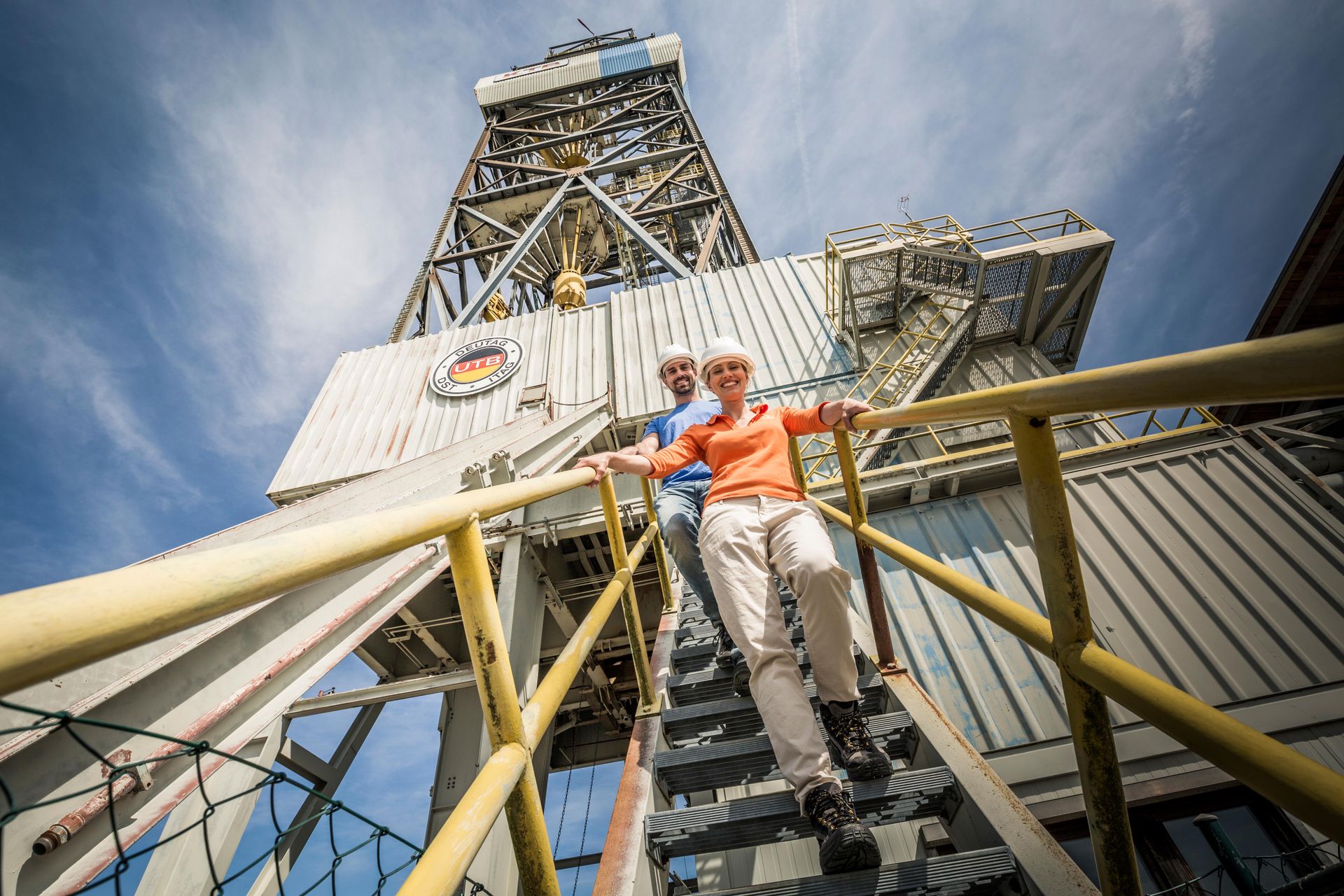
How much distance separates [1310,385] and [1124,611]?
5.78 metres

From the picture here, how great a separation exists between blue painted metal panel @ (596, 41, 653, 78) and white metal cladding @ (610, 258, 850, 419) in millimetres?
11103

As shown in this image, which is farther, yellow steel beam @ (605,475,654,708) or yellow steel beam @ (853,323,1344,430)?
yellow steel beam @ (605,475,654,708)

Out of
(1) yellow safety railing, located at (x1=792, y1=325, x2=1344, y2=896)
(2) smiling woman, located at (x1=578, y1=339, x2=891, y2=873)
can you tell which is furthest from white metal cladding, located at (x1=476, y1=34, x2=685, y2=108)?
(1) yellow safety railing, located at (x1=792, y1=325, x2=1344, y2=896)

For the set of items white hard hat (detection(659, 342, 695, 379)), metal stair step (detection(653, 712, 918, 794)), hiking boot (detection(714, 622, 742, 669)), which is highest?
white hard hat (detection(659, 342, 695, 379))

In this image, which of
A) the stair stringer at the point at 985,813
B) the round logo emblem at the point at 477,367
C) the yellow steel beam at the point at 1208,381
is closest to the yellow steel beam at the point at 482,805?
the yellow steel beam at the point at 1208,381

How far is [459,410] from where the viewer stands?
32.6 feet

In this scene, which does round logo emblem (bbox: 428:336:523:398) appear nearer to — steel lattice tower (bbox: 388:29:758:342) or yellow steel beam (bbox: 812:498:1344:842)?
steel lattice tower (bbox: 388:29:758:342)

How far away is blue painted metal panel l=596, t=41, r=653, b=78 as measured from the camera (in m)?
18.2

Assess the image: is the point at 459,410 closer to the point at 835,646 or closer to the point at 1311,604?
the point at 835,646

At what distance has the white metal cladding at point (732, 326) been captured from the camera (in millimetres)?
9320

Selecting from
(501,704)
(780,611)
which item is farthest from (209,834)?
(501,704)

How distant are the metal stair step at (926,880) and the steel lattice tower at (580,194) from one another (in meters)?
11.0

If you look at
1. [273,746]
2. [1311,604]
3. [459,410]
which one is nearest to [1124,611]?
[1311,604]

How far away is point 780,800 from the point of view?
1933 mm
